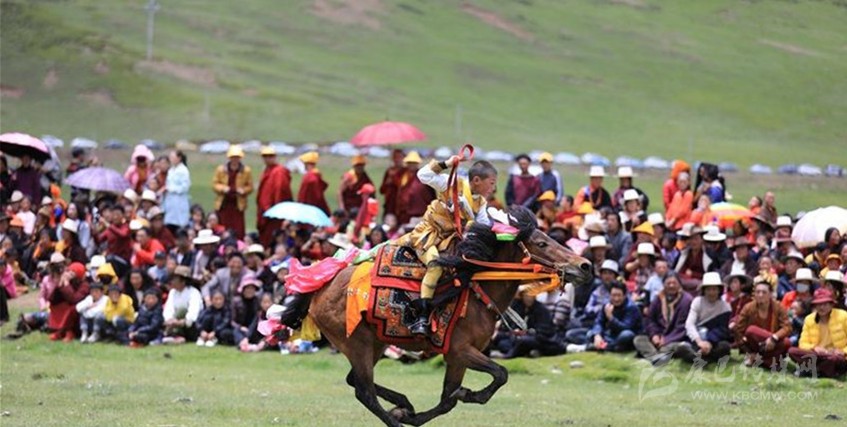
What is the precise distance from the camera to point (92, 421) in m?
16.2

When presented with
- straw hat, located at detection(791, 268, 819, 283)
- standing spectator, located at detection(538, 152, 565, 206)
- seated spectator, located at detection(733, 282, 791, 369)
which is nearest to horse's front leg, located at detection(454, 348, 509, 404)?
seated spectator, located at detection(733, 282, 791, 369)

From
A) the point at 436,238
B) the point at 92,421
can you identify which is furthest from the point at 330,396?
the point at 436,238

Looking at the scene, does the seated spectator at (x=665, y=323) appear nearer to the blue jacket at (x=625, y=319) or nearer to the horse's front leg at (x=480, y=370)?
the blue jacket at (x=625, y=319)

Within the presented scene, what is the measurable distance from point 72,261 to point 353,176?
546 cm

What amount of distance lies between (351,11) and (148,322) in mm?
57242

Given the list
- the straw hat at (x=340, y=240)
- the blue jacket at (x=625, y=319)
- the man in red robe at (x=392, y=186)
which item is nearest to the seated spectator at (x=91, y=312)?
the straw hat at (x=340, y=240)

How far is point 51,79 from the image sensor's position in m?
61.6

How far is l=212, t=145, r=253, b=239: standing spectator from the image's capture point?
97.7ft

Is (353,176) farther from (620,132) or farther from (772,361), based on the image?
(620,132)

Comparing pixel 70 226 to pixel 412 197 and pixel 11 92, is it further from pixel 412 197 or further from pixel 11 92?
pixel 11 92

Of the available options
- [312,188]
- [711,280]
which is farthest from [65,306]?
[711,280]

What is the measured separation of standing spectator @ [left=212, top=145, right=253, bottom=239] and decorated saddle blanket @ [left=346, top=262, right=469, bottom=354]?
14.9 m

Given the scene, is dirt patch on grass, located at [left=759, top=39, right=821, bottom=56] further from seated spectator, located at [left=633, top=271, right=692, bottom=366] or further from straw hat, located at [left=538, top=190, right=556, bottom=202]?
seated spectator, located at [left=633, top=271, right=692, bottom=366]

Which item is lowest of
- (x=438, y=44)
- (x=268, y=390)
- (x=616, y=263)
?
(x=268, y=390)
